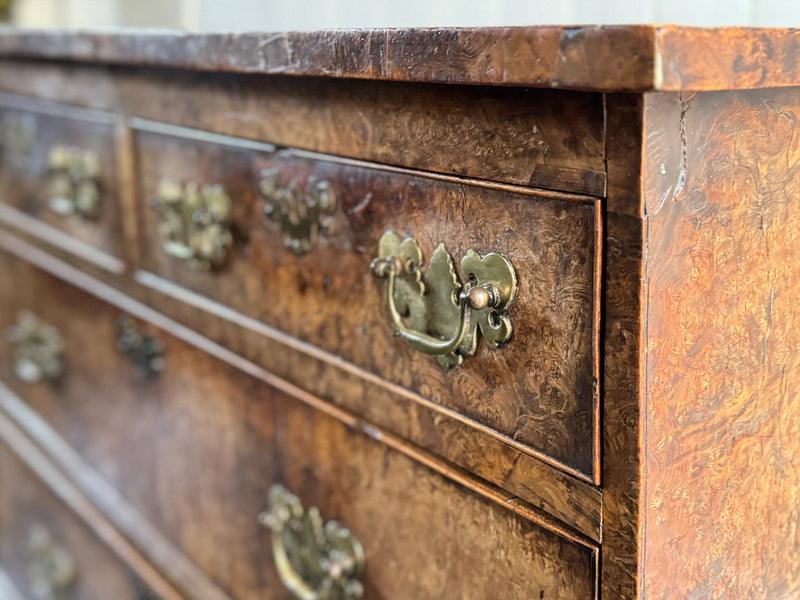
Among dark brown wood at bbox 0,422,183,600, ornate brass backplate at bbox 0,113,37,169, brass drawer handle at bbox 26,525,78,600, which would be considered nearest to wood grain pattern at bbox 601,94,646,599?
dark brown wood at bbox 0,422,183,600

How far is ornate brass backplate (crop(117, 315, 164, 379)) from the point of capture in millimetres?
909

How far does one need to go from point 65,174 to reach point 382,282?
23.7 inches

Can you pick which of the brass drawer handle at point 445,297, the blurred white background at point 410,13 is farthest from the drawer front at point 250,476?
the blurred white background at point 410,13

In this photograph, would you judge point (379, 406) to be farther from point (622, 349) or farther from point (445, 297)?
point (622, 349)

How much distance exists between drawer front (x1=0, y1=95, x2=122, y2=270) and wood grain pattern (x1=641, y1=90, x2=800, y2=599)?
702 millimetres

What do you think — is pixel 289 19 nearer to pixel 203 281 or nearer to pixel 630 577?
pixel 203 281

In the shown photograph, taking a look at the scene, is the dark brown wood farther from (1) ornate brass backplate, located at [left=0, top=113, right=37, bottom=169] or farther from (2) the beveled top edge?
(2) the beveled top edge

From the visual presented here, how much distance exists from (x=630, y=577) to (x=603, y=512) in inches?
1.4

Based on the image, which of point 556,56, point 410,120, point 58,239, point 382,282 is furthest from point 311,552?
point 58,239

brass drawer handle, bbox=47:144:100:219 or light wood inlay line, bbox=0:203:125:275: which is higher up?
brass drawer handle, bbox=47:144:100:219

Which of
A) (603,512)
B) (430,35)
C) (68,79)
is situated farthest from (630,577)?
(68,79)

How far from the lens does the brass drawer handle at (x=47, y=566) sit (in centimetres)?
126

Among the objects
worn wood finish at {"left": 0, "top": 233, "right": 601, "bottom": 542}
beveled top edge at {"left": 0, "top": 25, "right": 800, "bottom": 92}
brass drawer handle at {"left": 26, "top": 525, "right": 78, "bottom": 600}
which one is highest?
beveled top edge at {"left": 0, "top": 25, "right": 800, "bottom": 92}

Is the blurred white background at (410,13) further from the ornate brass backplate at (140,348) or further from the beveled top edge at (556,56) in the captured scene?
the ornate brass backplate at (140,348)
